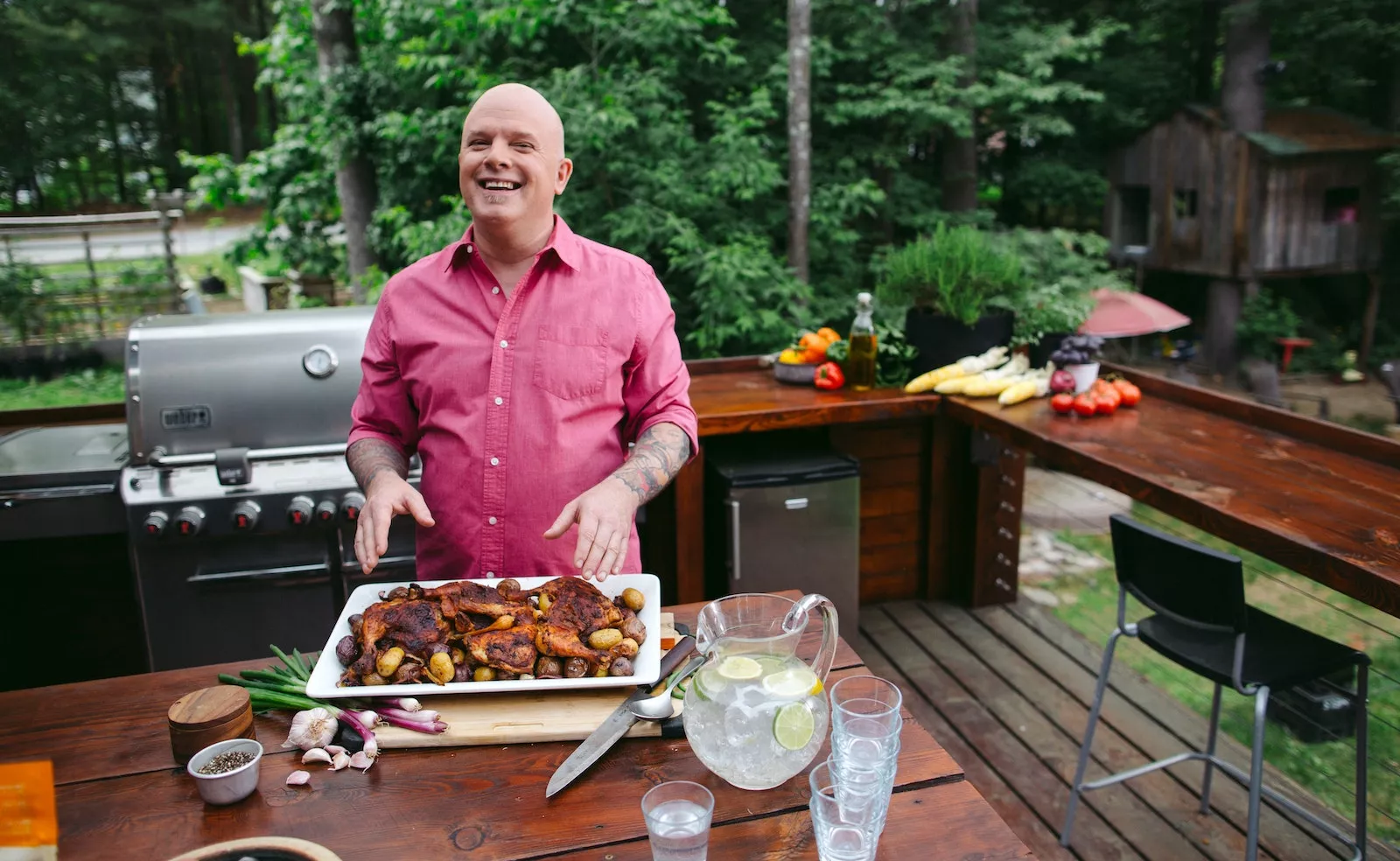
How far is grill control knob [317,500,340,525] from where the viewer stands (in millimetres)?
2605

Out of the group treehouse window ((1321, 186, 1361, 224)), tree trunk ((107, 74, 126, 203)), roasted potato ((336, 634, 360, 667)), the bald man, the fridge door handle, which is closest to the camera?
roasted potato ((336, 634, 360, 667))

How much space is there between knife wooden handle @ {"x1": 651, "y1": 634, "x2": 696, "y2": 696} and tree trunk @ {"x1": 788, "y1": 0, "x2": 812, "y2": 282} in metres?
5.57

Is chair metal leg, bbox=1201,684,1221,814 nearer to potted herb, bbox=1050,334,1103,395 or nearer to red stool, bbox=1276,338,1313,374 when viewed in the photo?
potted herb, bbox=1050,334,1103,395

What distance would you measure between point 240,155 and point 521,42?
3.16m

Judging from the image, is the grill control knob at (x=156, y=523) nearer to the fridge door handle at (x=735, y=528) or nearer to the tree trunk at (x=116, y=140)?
the fridge door handle at (x=735, y=528)

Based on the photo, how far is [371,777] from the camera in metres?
1.18

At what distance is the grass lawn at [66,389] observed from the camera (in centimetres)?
588

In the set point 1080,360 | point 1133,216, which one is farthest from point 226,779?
point 1133,216

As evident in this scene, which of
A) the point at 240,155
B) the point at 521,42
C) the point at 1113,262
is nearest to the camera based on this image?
the point at 521,42

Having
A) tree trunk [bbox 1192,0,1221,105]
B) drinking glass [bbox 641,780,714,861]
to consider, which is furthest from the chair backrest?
tree trunk [bbox 1192,0,1221,105]

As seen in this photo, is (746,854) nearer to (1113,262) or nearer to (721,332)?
(721,332)

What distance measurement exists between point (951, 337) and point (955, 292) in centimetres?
16

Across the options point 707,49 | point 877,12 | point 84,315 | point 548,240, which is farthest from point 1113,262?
point 548,240

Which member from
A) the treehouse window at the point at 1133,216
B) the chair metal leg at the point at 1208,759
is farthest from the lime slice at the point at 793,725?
the treehouse window at the point at 1133,216
